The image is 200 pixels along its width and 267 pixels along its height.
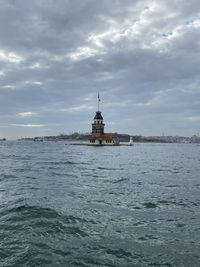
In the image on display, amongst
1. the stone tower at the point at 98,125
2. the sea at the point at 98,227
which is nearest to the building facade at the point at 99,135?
the stone tower at the point at 98,125

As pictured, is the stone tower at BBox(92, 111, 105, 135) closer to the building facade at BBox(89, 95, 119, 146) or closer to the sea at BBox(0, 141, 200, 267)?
the building facade at BBox(89, 95, 119, 146)

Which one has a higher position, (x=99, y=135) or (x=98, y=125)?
(x=98, y=125)

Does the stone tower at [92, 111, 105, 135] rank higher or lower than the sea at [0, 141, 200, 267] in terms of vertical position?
higher

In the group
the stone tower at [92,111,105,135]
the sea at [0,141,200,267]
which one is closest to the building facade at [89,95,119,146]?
the stone tower at [92,111,105,135]

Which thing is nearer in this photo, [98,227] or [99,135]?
[98,227]

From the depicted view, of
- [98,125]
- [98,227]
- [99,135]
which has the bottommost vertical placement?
[98,227]

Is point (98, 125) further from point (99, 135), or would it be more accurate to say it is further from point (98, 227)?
point (98, 227)

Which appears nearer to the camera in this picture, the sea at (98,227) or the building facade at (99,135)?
the sea at (98,227)

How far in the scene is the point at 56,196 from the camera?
24.0 m

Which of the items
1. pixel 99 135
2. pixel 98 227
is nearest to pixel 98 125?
pixel 99 135

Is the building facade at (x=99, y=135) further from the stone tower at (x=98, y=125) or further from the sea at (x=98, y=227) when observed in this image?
the sea at (x=98, y=227)

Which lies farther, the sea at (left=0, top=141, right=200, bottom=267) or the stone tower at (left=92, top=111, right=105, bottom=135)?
the stone tower at (left=92, top=111, right=105, bottom=135)

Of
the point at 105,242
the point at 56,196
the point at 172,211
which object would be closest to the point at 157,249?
the point at 105,242

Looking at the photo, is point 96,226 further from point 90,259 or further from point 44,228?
point 90,259
